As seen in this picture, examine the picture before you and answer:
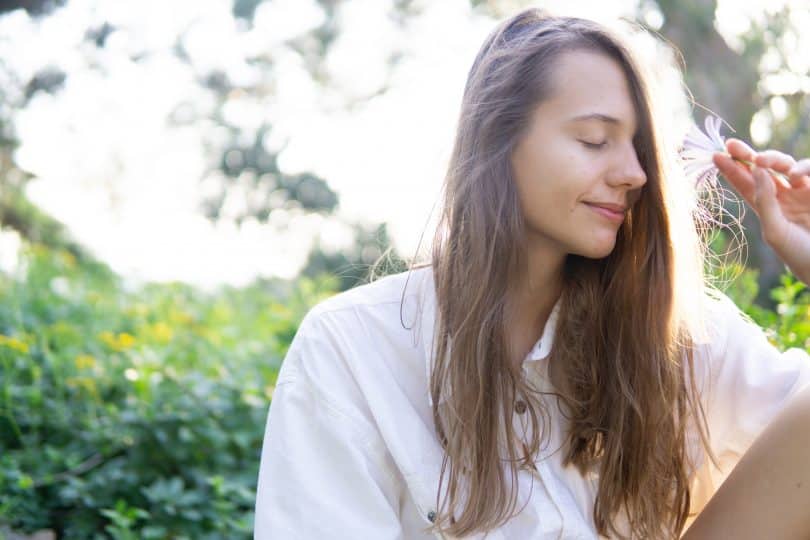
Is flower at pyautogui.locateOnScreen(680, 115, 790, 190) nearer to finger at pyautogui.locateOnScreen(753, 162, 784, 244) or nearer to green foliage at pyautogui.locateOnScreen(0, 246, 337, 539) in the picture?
finger at pyautogui.locateOnScreen(753, 162, 784, 244)

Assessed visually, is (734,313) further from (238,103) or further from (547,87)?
(238,103)

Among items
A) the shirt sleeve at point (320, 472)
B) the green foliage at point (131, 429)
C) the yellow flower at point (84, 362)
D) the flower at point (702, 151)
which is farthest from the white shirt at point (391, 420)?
the yellow flower at point (84, 362)

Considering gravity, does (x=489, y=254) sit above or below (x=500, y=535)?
above

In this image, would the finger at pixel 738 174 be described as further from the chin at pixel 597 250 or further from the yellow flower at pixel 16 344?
the yellow flower at pixel 16 344

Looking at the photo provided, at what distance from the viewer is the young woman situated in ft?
6.51

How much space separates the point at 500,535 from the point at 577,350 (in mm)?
414

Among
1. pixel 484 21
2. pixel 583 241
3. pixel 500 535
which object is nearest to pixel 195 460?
pixel 500 535

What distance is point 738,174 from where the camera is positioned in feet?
6.55

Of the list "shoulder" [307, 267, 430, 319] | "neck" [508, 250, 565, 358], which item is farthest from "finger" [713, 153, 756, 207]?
"shoulder" [307, 267, 430, 319]

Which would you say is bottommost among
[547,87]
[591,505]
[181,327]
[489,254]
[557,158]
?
[181,327]

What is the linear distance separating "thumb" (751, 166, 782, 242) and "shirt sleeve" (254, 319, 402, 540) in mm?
828

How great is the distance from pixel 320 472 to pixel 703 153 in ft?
3.15

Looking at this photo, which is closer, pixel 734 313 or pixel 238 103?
pixel 734 313

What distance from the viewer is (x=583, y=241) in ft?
6.74
